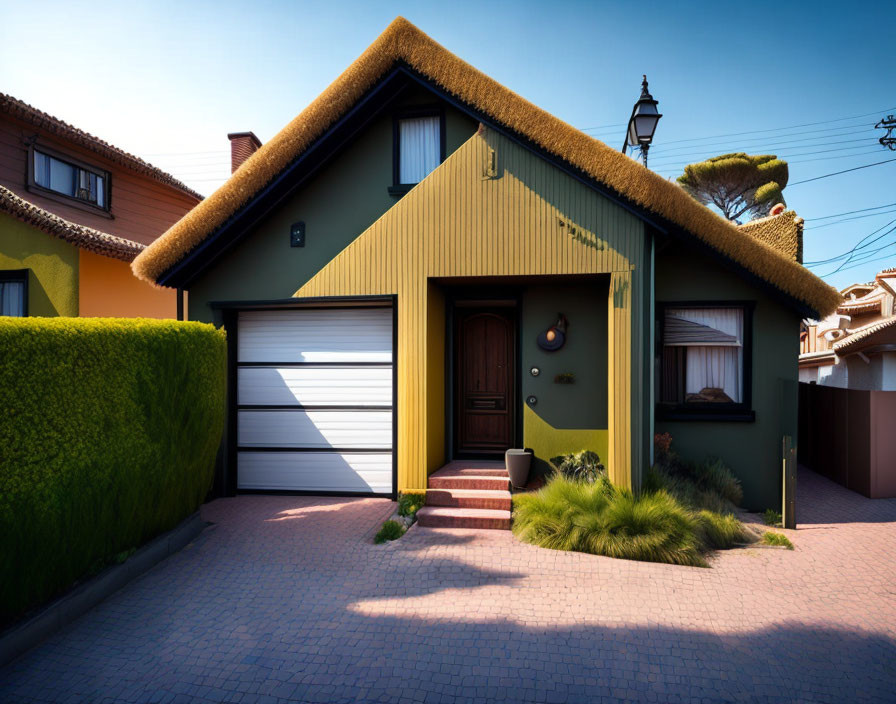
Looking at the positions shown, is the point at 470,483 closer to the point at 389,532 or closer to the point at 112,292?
the point at 389,532

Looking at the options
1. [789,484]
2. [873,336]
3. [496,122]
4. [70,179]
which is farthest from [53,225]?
[873,336]

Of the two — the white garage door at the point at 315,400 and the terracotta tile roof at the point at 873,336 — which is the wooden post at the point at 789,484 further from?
the white garage door at the point at 315,400

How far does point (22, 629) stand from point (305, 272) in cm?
509

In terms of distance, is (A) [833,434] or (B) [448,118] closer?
(B) [448,118]

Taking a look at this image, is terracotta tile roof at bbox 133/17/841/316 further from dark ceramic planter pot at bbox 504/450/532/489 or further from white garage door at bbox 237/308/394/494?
dark ceramic planter pot at bbox 504/450/532/489

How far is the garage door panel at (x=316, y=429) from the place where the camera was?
24.9 ft

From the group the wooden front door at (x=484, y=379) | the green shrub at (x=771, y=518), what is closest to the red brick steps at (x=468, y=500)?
the wooden front door at (x=484, y=379)

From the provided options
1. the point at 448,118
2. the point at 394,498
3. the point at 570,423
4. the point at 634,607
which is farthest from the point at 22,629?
the point at 448,118

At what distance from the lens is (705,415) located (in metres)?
7.32

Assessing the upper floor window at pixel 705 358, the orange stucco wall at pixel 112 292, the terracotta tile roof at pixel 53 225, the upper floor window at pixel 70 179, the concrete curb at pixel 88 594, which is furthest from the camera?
the upper floor window at pixel 70 179

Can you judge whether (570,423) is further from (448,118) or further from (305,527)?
(448,118)

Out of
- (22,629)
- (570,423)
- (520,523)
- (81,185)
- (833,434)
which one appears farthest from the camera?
(81,185)

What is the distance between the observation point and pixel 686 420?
737 centimetres

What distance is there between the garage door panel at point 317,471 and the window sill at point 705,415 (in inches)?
168
